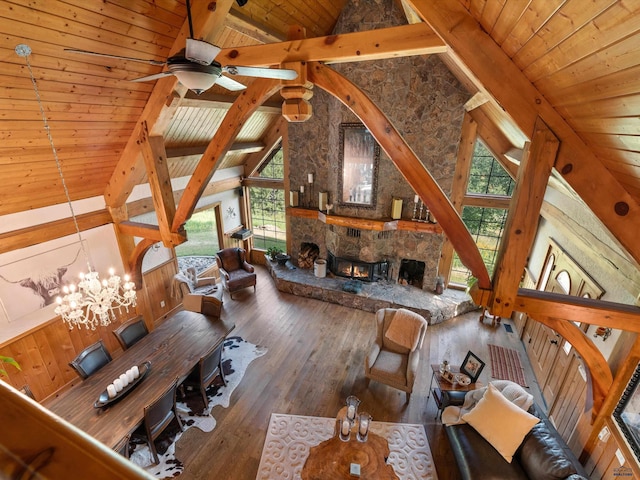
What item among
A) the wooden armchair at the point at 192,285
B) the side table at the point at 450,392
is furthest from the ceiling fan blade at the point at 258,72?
the wooden armchair at the point at 192,285

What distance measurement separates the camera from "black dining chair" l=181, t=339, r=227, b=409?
3.78 metres

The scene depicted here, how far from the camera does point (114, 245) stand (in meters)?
4.98

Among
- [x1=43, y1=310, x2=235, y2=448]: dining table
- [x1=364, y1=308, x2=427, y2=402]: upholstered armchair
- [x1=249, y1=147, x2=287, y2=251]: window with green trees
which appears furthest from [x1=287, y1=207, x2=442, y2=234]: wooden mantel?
[x1=43, y1=310, x2=235, y2=448]: dining table

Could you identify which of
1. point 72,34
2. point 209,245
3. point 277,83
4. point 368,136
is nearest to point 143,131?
point 72,34

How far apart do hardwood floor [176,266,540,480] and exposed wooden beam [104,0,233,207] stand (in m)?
3.09

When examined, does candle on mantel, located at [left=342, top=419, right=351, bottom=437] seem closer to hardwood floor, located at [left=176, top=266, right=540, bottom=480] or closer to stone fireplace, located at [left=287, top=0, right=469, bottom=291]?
hardwood floor, located at [left=176, top=266, right=540, bottom=480]

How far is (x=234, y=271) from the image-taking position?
7191 mm

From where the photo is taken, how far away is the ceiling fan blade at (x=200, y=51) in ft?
6.20

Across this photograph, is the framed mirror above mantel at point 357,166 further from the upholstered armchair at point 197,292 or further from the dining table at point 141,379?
the dining table at point 141,379

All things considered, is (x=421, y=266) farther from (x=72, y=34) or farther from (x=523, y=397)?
(x=72, y=34)

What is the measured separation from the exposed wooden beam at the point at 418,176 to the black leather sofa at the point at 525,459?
Result: 185 centimetres

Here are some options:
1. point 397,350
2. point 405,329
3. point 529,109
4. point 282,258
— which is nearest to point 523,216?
point 529,109

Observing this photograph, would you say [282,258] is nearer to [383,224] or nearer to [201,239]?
[383,224]

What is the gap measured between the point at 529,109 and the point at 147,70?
384 centimetres
